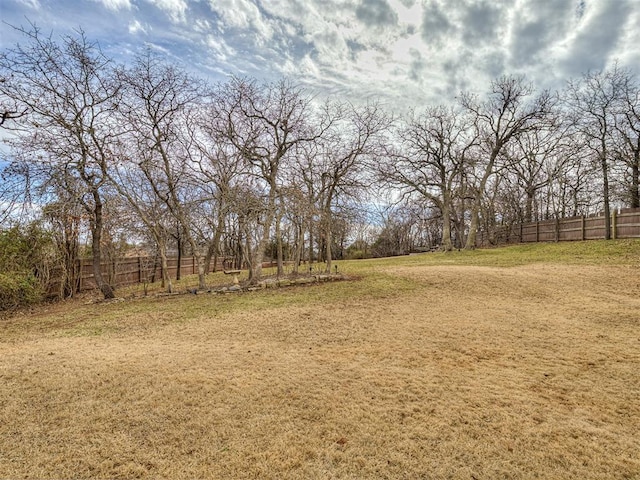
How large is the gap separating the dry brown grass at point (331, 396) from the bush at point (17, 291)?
2771mm

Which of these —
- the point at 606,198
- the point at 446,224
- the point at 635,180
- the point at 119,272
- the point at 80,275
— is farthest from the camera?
the point at 446,224

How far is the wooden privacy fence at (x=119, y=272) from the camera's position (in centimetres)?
1018

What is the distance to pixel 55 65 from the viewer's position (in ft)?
26.6

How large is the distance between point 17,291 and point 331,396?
384 inches

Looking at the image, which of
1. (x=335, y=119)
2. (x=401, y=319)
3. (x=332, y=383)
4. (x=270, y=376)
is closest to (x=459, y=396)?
(x=332, y=383)

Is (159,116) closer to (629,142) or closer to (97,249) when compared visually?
(97,249)

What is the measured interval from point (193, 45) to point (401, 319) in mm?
9512

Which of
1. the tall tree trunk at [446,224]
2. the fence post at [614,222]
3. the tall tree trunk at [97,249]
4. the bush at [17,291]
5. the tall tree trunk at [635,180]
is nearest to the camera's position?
the bush at [17,291]

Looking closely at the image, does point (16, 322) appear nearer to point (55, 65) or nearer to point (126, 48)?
point (55, 65)

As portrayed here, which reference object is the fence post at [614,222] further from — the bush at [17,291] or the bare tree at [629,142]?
the bush at [17,291]

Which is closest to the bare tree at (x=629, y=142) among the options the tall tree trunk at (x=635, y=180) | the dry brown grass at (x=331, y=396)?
the tall tree trunk at (x=635, y=180)

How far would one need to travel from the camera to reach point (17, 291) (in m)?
8.64

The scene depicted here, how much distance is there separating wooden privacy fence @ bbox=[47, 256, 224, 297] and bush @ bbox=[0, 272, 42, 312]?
3.09 feet

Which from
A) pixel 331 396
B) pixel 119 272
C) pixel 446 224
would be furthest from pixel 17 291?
pixel 446 224
